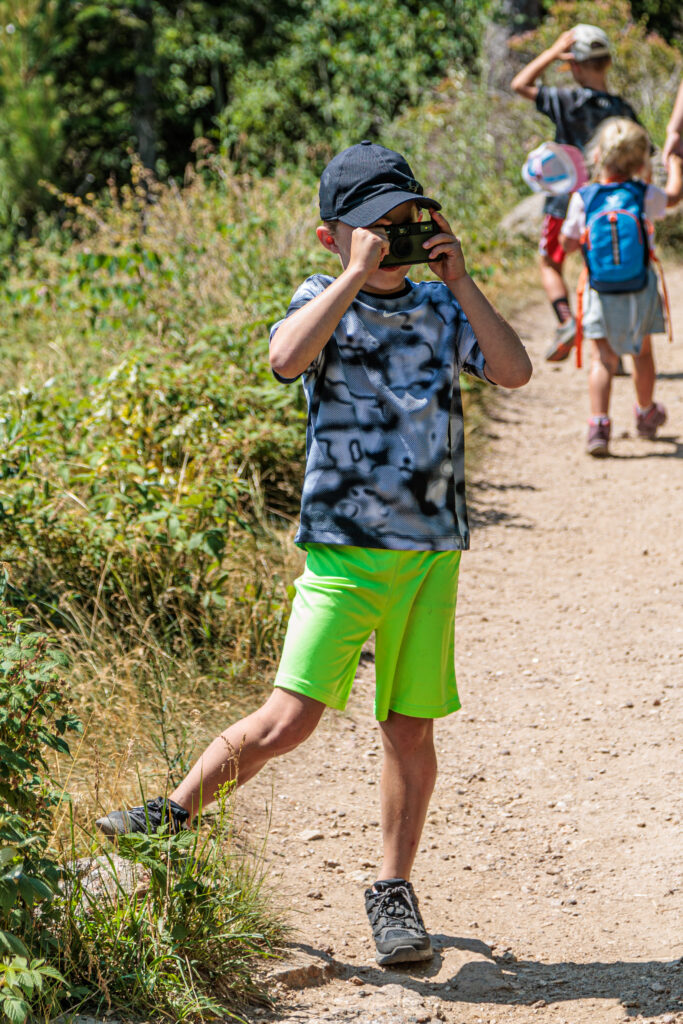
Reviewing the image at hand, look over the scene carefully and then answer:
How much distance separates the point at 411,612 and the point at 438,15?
1262 cm

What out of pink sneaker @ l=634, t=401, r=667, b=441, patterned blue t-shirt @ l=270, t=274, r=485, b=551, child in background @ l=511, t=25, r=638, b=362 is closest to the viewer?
patterned blue t-shirt @ l=270, t=274, r=485, b=551

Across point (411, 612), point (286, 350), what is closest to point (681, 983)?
point (411, 612)

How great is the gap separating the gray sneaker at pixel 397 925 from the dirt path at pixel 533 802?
0.06m

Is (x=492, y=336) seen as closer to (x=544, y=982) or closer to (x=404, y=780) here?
(x=404, y=780)

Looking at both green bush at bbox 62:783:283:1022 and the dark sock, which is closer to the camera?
green bush at bbox 62:783:283:1022

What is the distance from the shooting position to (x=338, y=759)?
359 cm

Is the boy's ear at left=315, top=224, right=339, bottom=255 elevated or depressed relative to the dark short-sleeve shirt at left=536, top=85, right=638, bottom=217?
depressed

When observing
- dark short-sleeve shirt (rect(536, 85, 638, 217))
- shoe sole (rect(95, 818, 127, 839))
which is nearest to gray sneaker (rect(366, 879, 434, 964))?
shoe sole (rect(95, 818, 127, 839))

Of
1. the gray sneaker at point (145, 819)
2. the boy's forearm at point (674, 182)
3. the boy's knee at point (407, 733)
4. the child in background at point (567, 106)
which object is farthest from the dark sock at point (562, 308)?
the gray sneaker at point (145, 819)

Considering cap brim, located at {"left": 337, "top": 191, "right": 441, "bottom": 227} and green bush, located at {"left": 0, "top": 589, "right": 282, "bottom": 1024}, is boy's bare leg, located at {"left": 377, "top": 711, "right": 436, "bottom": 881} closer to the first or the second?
green bush, located at {"left": 0, "top": 589, "right": 282, "bottom": 1024}

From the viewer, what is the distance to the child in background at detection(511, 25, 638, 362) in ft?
20.6

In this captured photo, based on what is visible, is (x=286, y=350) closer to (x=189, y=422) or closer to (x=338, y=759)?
(x=338, y=759)

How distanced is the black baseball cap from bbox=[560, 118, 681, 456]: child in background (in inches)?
129

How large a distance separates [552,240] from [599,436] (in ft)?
4.84
